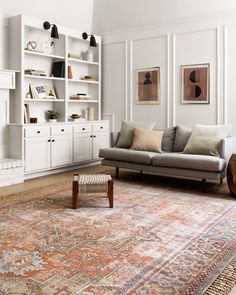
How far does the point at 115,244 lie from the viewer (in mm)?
2885

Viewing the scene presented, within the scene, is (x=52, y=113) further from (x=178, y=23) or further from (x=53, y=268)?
(x=53, y=268)

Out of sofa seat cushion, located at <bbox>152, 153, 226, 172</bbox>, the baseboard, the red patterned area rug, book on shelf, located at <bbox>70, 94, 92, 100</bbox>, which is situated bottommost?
the red patterned area rug

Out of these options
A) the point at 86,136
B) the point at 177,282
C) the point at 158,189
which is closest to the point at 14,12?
the point at 86,136

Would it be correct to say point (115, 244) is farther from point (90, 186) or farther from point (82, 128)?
point (82, 128)

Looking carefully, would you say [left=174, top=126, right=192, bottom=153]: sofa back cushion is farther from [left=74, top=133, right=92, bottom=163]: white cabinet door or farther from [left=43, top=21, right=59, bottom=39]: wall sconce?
[left=43, top=21, right=59, bottom=39]: wall sconce

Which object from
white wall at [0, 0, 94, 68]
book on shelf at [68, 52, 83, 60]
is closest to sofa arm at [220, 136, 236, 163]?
book on shelf at [68, 52, 83, 60]

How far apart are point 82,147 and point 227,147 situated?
272cm

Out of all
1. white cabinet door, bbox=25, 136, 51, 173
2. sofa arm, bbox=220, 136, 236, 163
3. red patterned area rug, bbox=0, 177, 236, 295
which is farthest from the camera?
white cabinet door, bbox=25, 136, 51, 173

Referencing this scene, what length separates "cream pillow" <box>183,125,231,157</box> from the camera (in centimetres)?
483

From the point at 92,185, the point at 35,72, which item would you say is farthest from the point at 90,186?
the point at 35,72

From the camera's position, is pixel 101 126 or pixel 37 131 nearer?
pixel 37 131

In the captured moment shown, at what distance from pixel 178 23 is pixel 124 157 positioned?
8.62ft

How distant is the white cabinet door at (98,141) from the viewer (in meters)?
6.82

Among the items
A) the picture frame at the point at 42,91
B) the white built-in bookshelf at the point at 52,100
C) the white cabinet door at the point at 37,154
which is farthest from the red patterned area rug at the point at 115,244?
the picture frame at the point at 42,91
